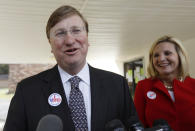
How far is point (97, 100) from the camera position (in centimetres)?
125

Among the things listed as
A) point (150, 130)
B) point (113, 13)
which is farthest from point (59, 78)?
point (113, 13)

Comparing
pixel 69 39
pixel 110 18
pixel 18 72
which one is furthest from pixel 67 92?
pixel 18 72

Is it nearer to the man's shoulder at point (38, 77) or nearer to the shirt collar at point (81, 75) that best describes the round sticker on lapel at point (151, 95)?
the shirt collar at point (81, 75)

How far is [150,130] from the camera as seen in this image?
2.71 ft

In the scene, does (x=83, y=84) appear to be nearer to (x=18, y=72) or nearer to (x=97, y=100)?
(x=97, y=100)

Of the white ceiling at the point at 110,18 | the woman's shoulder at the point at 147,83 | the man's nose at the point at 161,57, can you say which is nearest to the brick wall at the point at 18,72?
the white ceiling at the point at 110,18

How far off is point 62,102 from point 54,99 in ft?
0.15

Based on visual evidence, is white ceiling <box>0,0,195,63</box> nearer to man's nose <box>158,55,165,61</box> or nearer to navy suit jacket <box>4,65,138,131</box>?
man's nose <box>158,55,165,61</box>

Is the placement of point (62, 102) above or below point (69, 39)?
below

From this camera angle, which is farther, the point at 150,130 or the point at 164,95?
the point at 164,95

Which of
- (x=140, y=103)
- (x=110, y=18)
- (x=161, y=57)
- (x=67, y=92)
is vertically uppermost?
(x=110, y=18)

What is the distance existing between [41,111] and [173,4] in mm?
2761

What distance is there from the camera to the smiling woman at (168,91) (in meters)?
1.69

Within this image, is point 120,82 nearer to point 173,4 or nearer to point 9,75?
point 173,4
